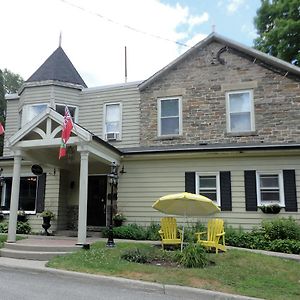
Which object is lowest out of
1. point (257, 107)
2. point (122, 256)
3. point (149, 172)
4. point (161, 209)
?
point (122, 256)

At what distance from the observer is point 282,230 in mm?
11734

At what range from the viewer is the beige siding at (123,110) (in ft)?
53.2

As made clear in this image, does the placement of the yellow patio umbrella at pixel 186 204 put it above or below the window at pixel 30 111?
below

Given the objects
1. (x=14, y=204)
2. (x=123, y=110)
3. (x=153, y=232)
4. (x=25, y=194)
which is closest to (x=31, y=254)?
(x=14, y=204)

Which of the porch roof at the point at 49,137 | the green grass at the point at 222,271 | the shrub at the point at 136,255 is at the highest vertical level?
the porch roof at the point at 49,137

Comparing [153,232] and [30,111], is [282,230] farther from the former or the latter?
[30,111]

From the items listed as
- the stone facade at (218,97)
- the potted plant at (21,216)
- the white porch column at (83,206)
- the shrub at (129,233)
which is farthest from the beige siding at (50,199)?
the white porch column at (83,206)

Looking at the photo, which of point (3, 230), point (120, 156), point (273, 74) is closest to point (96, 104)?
point (120, 156)

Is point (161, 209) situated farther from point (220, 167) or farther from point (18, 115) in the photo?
point (18, 115)

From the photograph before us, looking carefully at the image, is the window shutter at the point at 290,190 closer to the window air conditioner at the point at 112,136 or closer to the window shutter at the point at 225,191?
the window shutter at the point at 225,191

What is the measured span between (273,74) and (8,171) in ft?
39.5

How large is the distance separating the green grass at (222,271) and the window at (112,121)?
23.7ft

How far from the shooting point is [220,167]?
13.6 meters

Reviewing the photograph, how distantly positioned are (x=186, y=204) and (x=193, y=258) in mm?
2144
